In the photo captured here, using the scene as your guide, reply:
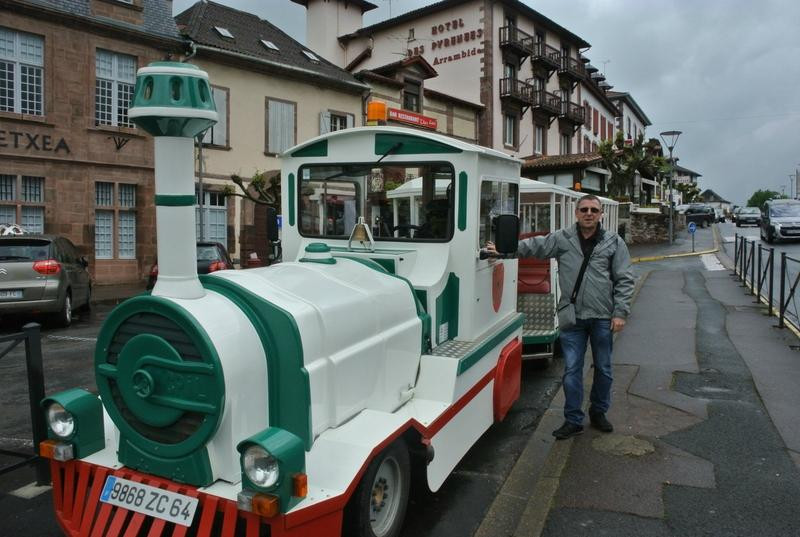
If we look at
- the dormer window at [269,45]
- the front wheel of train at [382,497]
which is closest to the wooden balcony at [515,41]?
the dormer window at [269,45]

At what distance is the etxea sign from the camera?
52.2 feet

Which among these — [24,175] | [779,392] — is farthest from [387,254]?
[24,175]

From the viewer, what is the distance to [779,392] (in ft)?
21.1

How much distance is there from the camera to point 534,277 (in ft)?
24.9

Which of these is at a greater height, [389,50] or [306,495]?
[389,50]

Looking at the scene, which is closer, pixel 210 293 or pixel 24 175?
pixel 210 293

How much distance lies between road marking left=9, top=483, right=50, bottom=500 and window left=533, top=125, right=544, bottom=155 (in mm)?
35306

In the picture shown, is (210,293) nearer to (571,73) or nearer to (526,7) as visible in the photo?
(526,7)

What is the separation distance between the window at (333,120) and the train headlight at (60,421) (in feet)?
64.4

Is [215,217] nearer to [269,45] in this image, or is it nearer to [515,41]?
[269,45]

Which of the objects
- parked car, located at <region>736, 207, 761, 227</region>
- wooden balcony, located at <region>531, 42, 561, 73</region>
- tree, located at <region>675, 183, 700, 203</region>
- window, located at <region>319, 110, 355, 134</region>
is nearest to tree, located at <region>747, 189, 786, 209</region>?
tree, located at <region>675, 183, 700, 203</region>

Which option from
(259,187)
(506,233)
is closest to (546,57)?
(259,187)

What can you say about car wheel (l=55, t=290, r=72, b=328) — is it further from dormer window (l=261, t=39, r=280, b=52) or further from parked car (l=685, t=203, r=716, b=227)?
parked car (l=685, t=203, r=716, b=227)

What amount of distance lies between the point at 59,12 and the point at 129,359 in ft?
55.3
